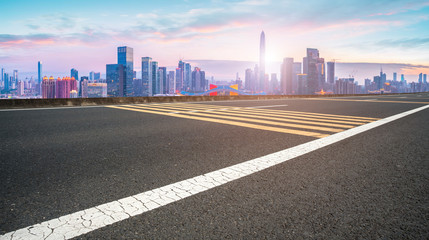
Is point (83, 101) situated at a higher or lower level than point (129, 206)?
higher

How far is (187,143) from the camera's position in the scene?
17.4 feet

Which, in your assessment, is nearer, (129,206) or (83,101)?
(129,206)

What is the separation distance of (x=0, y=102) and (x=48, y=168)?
11.6m

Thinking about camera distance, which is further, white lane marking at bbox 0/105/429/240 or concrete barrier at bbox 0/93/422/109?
concrete barrier at bbox 0/93/422/109

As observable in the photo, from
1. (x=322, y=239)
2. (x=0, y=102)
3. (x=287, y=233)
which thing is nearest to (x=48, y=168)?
(x=287, y=233)

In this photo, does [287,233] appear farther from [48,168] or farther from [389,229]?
[48,168]

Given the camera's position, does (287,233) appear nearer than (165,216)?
Yes

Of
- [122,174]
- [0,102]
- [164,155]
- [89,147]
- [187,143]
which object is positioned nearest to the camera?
[122,174]

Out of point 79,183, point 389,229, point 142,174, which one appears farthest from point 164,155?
point 389,229

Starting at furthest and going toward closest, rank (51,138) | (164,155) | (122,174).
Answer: (51,138) → (164,155) → (122,174)

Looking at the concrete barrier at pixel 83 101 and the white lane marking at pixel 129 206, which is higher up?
the concrete barrier at pixel 83 101

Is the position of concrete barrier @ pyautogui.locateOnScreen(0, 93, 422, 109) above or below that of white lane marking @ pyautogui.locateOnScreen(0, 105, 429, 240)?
above

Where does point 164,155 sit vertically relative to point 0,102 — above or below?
below

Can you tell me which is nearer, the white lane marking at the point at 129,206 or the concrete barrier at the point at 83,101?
the white lane marking at the point at 129,206
